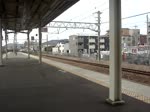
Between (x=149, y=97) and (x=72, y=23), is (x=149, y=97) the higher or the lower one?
the lower one

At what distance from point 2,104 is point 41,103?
1200 mm

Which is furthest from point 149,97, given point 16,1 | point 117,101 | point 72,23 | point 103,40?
point 103,40

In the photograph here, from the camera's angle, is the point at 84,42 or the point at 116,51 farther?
the point at 84,42

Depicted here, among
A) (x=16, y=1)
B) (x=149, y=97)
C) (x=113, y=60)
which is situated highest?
(x=16, y=1)

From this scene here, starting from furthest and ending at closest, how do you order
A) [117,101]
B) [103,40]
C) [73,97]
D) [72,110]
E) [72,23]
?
1. [103,40]
2. [72,23]
3. [73,97]
4. [117,101]
5. [72,110]

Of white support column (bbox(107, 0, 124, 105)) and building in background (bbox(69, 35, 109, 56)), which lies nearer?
white support column (bbox(107, 0, 124, 105))

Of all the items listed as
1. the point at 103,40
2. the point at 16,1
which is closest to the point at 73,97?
the point at 16,1

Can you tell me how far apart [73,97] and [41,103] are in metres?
1.49

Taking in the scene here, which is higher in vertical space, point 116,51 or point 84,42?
point 84,42

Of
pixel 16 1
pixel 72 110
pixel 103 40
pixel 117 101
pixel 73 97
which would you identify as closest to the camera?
pixel 72 110

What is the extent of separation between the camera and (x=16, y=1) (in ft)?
89.7

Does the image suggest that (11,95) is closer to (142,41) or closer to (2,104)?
(2,104)

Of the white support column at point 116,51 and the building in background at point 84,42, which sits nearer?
the white support column at point 116,51

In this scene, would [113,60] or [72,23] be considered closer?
[113,60]
